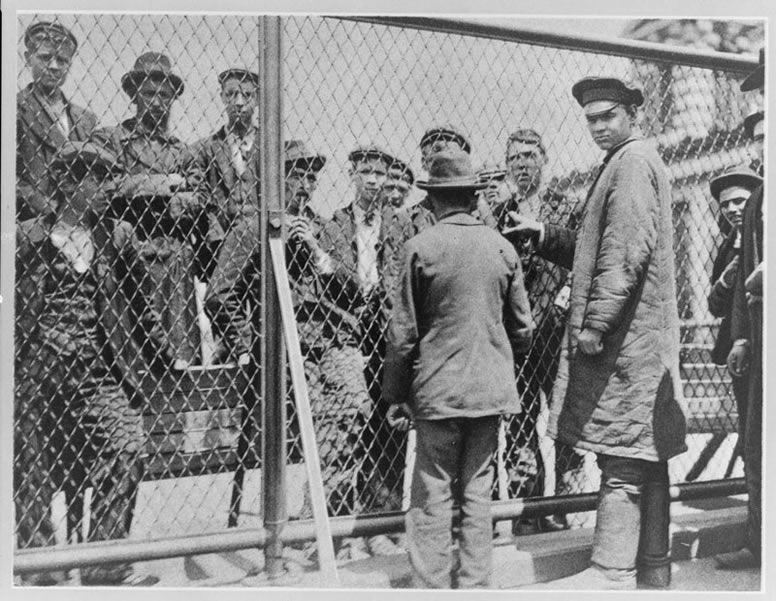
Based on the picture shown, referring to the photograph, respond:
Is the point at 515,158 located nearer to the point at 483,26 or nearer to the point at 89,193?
the point at 483,26

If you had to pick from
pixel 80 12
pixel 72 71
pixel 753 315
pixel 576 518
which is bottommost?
pixel 576 518

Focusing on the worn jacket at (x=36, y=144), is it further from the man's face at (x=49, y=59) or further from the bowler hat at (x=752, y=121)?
the bowler hat at (x=752, y=121)

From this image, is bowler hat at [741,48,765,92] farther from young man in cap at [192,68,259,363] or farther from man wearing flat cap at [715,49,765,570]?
young man in cap at [192,68,259,363]

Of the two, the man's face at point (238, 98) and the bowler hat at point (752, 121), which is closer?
the man's face at point (238, 98)

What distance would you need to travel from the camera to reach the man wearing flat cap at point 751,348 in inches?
123

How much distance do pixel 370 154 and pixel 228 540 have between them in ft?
5.54

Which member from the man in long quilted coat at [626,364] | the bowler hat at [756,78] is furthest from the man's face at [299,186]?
the bowler hat at [756,78]

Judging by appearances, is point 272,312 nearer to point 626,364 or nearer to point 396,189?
point 396,189

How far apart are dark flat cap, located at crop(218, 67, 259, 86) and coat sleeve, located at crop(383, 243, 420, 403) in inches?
38.4

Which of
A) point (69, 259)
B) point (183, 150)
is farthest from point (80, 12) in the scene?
point (69, 259)

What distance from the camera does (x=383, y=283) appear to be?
3.17 meters

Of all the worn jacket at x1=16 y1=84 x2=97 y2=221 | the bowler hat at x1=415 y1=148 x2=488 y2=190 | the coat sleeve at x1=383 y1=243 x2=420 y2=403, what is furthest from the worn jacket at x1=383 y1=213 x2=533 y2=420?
the worn jacket at x1=16 y1=84 x2=97 y2=221

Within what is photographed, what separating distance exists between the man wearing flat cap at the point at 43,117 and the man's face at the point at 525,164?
5.93ft

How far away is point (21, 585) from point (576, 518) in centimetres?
263
